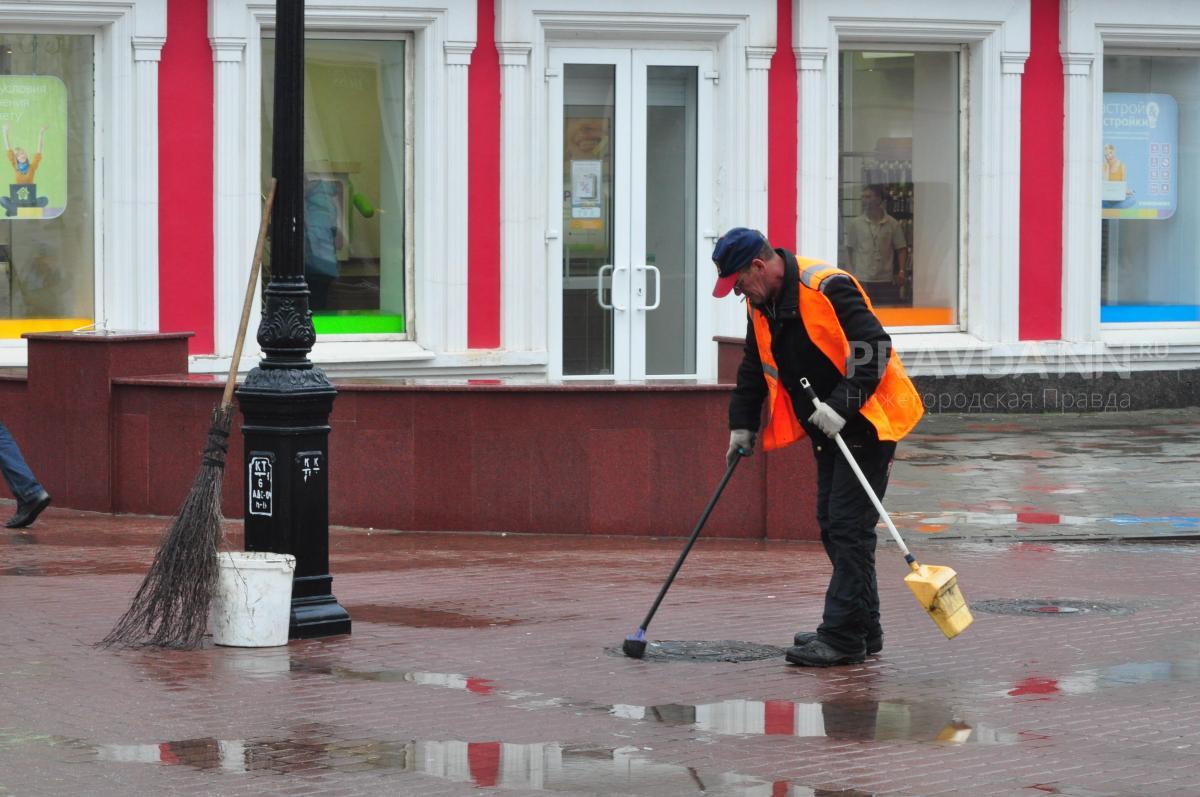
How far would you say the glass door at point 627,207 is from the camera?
58.7 ft

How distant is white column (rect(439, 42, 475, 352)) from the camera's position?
17203 millimetres

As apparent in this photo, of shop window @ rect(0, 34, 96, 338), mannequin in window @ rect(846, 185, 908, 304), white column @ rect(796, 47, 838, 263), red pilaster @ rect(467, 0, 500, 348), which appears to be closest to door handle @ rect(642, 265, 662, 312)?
white column @ rect(796, 47, 838, 263)

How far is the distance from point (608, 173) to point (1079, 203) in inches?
187

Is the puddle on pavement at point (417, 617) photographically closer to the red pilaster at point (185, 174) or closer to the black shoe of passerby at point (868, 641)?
the black shoe of passerby at point (868, 641)

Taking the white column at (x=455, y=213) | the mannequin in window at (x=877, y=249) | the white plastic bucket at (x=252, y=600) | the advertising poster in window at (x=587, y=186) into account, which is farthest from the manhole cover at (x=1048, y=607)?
the mannequin in window at (x=877, y=249)

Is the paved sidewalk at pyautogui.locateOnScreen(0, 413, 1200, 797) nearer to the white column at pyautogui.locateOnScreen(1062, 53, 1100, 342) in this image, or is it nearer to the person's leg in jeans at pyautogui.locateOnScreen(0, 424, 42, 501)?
the person's leg in jeans at pyautogui.locateOnScreen(0, 424, 42, 501)

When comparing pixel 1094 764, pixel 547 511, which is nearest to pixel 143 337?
pixel 547 511

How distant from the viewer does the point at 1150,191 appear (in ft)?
65.2

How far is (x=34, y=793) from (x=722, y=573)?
5.39 m

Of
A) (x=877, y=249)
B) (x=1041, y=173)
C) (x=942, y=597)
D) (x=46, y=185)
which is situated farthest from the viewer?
(x=877, y=249)

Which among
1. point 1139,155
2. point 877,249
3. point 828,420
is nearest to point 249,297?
point 828,420

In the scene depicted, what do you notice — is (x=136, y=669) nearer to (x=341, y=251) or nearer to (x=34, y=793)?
(x=34, y=793)

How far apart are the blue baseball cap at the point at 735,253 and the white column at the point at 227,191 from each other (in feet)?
30.0

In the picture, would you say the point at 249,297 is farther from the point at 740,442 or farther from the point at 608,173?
the point at 608,173
